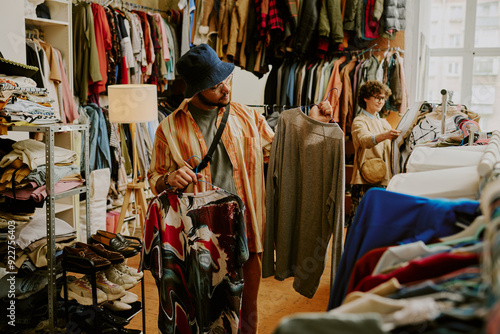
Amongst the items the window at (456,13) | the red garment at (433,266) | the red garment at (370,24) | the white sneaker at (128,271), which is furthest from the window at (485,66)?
the red garment at (433,266)

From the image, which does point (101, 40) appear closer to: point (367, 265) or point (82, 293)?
point (82, 293)

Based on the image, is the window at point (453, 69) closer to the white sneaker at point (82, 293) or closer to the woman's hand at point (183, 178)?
the woman's hand at point (183, 178)

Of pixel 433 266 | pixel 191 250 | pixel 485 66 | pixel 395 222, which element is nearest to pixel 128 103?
pixel 191 250

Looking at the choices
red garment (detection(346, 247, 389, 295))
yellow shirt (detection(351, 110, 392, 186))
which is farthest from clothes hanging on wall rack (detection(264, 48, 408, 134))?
red garment (detection(346, 247, 389, 295))

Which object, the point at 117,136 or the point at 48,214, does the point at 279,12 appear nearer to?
the point at 117,136

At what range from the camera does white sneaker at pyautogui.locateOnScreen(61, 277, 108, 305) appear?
239 centimetres

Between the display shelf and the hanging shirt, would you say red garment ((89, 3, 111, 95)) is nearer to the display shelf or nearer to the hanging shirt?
the display shelf

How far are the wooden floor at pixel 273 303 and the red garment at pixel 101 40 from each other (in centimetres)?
183

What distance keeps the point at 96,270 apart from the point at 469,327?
201 centimetres

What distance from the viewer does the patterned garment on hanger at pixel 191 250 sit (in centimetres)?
204

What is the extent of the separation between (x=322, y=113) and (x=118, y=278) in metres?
1.37

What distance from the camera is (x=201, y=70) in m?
2.08

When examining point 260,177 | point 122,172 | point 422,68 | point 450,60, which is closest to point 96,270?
point 260,177

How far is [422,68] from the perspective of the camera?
5375mm
